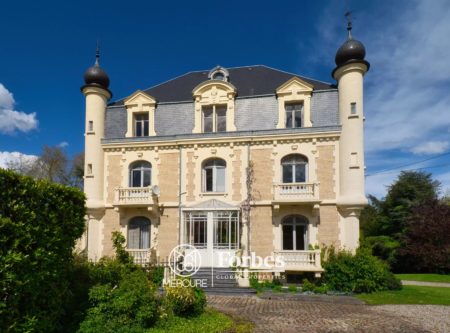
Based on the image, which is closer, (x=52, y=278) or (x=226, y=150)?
(x=52, y=278)

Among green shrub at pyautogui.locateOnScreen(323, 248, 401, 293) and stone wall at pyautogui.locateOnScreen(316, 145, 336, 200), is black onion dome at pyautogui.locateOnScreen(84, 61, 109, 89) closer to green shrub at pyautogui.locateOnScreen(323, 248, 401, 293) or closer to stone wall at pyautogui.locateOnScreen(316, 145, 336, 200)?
stone wall at pyautogui.locateOnScreen(316, 145, 336, 200)

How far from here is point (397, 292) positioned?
1228cm

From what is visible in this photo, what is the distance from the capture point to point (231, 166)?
607 inches

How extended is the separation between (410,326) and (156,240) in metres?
10.9

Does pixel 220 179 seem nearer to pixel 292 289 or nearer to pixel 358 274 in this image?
pixel 292 289

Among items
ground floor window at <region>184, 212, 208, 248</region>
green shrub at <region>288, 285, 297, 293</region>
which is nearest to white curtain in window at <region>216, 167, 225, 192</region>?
ground floor window at <region>184, 212, 208, 248</region>

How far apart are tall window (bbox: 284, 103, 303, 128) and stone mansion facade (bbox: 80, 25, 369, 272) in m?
0.05

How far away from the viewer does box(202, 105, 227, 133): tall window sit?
53.1 ft

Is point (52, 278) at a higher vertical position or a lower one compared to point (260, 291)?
higher

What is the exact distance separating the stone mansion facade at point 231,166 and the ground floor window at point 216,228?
0.05 metres

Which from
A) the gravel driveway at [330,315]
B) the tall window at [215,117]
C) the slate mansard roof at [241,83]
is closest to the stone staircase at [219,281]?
the gravel driveway at [330,315]

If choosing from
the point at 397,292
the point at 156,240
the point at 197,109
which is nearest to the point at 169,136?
the point at 197,109

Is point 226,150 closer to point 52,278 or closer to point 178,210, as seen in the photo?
point 178,210

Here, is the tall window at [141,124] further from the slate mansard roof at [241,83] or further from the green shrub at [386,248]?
the green shrub at [386,248]
